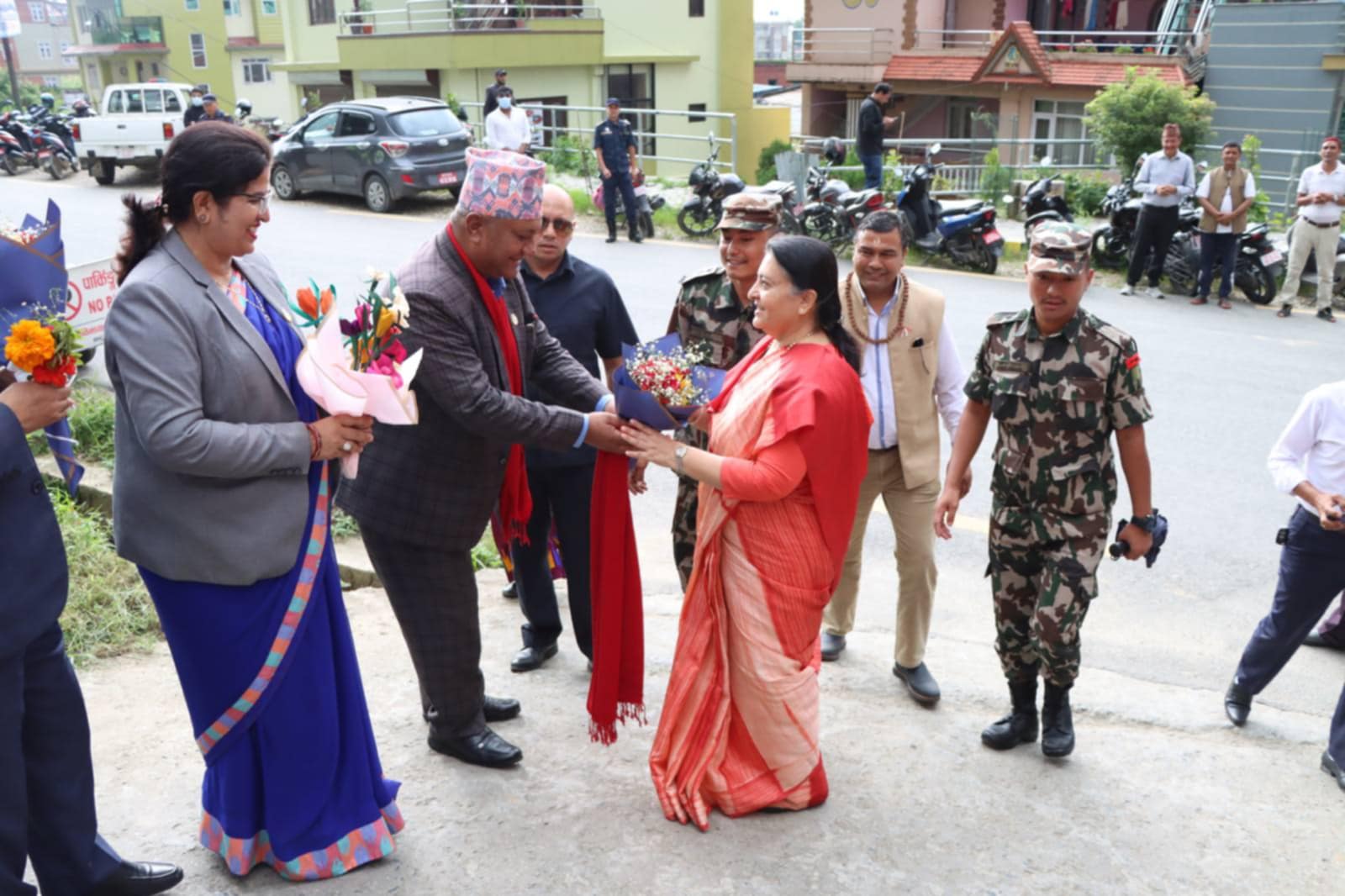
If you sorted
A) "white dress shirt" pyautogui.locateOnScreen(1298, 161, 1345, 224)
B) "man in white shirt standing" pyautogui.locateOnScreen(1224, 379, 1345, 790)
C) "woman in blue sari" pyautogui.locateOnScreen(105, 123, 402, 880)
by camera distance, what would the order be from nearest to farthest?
1. "woman in blue sari" pyautogui.locateOnScreen(105, 123, 402, 880)
2. "man in white shirt standing" pyautogui.locateOnScreen(1224, 379, 1345, 790)
3. "white dress shirt" pyautogui.locateOnScreen(1298, 161, 1345, 224)

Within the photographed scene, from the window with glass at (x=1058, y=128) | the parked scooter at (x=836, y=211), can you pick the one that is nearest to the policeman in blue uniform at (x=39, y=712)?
the parked scooter at (x=836, y=211)

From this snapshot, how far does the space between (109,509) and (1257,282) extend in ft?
35.9

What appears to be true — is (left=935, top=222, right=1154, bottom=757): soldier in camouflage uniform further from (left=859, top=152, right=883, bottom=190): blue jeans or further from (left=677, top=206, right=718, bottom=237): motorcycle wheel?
(left=859, top=152, right=883, bottom=190): blue jeans

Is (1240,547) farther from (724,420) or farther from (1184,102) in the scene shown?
(1184,102)

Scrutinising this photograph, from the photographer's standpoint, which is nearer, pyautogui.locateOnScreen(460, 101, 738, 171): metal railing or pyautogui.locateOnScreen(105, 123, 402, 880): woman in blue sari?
pyautogui.locateOnScreen(105, 123, 402, 880): woman in blue sari

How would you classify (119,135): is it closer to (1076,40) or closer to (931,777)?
(931,777)

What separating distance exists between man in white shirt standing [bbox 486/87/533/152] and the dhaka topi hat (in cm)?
1454

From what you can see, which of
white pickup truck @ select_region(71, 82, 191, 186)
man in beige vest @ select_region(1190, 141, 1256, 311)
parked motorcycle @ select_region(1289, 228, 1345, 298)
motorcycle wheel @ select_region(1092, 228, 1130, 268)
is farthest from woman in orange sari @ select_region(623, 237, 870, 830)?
white pickup truck @ select_region(71, 82, 191, 186)

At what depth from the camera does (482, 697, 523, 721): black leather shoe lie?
413 centimetres

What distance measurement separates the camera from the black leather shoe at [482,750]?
377cm

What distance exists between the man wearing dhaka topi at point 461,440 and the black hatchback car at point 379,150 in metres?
13.8

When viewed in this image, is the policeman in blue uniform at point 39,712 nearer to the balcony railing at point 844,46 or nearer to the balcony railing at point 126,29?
the balcony railing at point 844,46

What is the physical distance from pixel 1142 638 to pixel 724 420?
2808mm

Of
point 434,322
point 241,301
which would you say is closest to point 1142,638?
point 434,322
